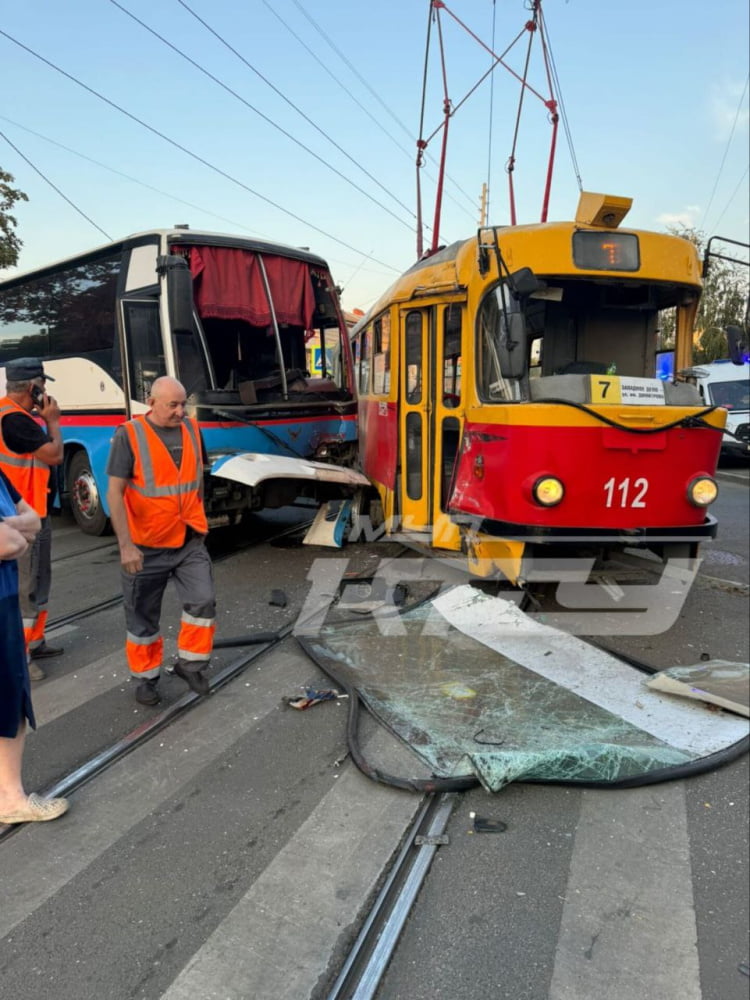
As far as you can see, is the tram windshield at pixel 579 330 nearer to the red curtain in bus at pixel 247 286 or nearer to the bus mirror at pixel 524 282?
the bus mirror at pixel 524 282

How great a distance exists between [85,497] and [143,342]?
2555mm

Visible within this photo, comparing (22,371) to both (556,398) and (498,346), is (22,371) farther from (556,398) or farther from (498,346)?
(556,398)

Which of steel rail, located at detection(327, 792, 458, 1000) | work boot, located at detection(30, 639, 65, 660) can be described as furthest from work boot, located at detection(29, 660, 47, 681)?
steel rail, located at detection(327, 792, 458, 1000)

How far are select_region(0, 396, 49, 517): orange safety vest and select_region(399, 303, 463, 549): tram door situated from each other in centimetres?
316

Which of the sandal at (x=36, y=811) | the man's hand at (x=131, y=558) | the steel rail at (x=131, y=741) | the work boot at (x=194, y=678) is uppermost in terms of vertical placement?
the man's hand at (x=131, y=558)

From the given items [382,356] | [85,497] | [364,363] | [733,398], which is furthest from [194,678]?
[733,398]

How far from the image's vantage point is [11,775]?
108 inches

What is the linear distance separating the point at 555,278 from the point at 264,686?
3.56 m

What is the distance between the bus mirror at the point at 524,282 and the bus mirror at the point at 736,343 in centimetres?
231

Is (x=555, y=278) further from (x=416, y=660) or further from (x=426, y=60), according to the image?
(x=426, y=60)

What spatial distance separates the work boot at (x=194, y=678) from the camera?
3.79 metres

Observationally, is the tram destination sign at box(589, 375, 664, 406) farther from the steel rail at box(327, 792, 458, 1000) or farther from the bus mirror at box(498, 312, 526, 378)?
the steel rail at box(327, 792, 458, 1000)

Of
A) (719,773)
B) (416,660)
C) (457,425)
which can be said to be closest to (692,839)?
(719,773)

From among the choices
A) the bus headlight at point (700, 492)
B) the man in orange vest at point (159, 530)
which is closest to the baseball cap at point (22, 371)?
the man in orange vest at point (159, 530)
